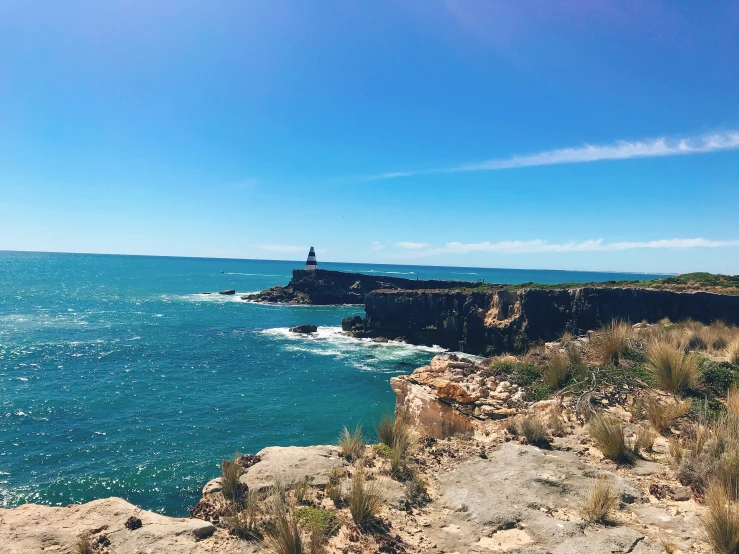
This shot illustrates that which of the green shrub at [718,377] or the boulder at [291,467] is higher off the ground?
the green shrub at [718,377]

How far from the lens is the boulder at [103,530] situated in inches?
241

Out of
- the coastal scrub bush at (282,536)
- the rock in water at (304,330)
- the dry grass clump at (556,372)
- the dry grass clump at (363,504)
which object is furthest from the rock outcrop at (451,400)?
the rock in water at (304,330)

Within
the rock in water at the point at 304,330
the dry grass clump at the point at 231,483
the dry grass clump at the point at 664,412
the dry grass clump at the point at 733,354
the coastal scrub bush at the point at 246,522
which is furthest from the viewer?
the rock in water at the point at 304,330

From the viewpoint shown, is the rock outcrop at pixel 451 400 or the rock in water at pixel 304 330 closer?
the rock outcrop at pixel 451 400

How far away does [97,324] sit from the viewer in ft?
160

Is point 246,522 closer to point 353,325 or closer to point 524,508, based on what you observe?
point 524,508

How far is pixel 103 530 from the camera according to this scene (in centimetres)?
662

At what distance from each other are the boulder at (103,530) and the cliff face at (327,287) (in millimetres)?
72978

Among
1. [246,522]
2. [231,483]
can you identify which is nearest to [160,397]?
[231,483]

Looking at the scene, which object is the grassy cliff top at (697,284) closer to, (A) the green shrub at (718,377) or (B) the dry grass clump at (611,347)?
(B) the dry grass clump at (611,347)

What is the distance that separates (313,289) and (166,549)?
265 ft

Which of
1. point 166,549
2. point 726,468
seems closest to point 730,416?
point 726,468

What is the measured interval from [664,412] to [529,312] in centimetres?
3382

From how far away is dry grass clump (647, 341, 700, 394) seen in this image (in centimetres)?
1033
